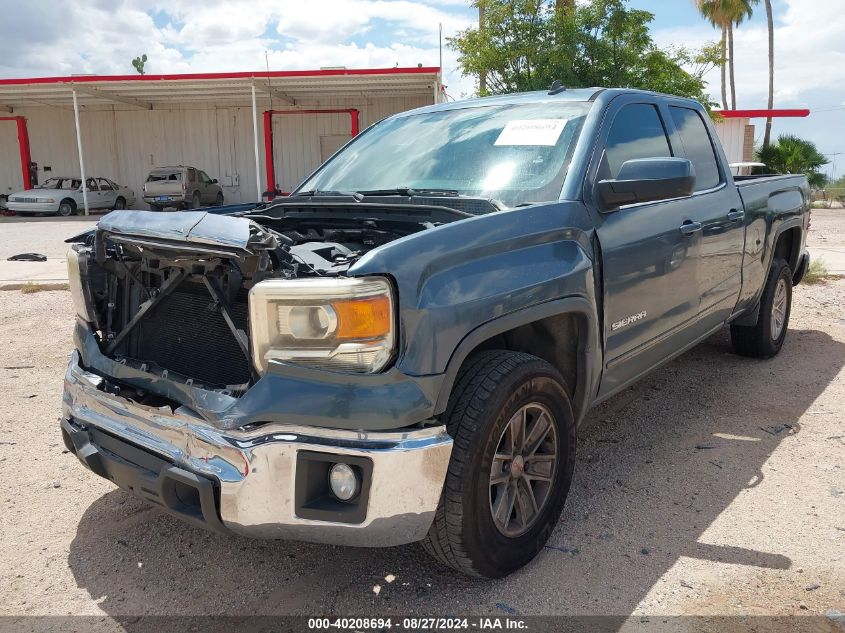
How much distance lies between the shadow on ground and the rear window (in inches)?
870

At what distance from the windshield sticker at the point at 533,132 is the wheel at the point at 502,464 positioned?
1.15 meters

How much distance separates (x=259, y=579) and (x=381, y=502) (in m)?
0.85

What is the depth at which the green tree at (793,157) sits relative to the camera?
2433 cm

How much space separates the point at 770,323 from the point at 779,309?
36 centimetres

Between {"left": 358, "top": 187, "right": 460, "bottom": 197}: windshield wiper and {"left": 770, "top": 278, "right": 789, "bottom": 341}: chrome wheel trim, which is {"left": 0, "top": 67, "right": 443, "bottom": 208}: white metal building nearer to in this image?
{"left": 770, "top": 278, "right": 789, "bottom": 341}: chrome wheel trim

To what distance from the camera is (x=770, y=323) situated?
214 inches

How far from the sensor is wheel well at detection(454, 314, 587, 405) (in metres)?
2.91

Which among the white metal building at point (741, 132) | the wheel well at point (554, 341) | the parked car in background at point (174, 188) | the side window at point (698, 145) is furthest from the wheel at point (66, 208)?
the wheel well at point (554, 341)

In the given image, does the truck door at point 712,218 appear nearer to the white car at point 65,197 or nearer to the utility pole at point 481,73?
the utility pole at point 481,73

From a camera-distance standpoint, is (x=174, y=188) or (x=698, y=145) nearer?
(x=698, y=145)

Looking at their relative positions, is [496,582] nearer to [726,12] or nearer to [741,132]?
[741,132]

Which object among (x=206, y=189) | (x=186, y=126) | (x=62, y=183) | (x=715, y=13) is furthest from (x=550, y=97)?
(x=715, y=13)

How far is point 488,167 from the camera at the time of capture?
10.8 feet

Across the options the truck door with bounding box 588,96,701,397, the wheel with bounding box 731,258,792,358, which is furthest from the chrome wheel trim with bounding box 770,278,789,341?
the truck door with bounding box 588,96,701,397
